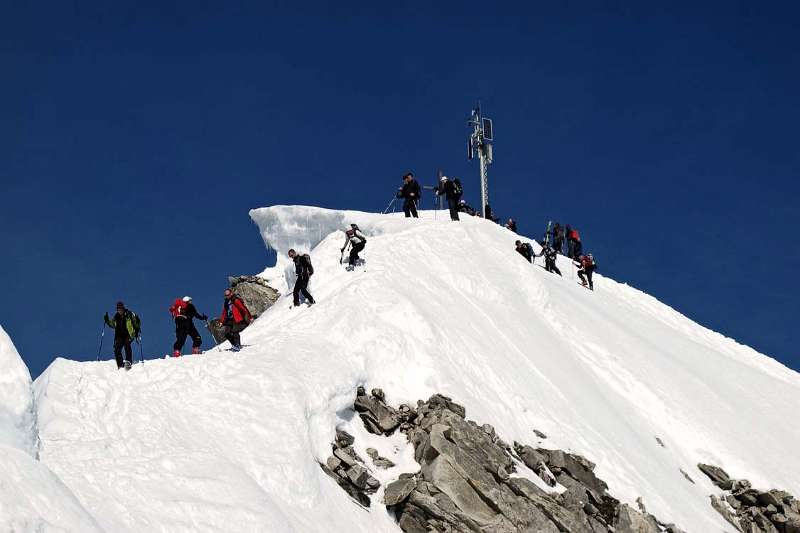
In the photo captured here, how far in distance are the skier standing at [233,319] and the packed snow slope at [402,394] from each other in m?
0.56

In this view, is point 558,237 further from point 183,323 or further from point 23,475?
point 23,475

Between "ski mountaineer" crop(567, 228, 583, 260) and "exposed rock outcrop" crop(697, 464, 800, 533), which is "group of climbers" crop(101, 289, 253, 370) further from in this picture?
"ski mountaineer" crop(567, 228, 583, 260)

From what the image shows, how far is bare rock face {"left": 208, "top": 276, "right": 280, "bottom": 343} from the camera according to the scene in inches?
1538

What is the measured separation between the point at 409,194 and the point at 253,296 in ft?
33.0

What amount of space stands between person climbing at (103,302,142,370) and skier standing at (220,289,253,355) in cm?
213

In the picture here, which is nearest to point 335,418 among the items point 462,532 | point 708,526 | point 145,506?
point 462,532

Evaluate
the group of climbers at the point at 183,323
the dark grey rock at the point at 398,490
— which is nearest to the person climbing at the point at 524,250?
the group of climbers at the point at 183,323

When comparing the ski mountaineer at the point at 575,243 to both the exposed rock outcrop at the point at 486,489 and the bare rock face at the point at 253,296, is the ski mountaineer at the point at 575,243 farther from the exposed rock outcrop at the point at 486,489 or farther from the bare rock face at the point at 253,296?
the exposed rock outcrop at the point at 486,489

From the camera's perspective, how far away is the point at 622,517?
61.3ft

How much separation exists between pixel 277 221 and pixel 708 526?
23.6 meters

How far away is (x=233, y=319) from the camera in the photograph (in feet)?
69.9

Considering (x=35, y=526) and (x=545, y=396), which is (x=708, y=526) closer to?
(x=545, y=396)

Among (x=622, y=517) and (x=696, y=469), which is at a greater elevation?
(x=696, y=469)

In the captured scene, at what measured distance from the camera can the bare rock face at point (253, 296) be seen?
3906cm
